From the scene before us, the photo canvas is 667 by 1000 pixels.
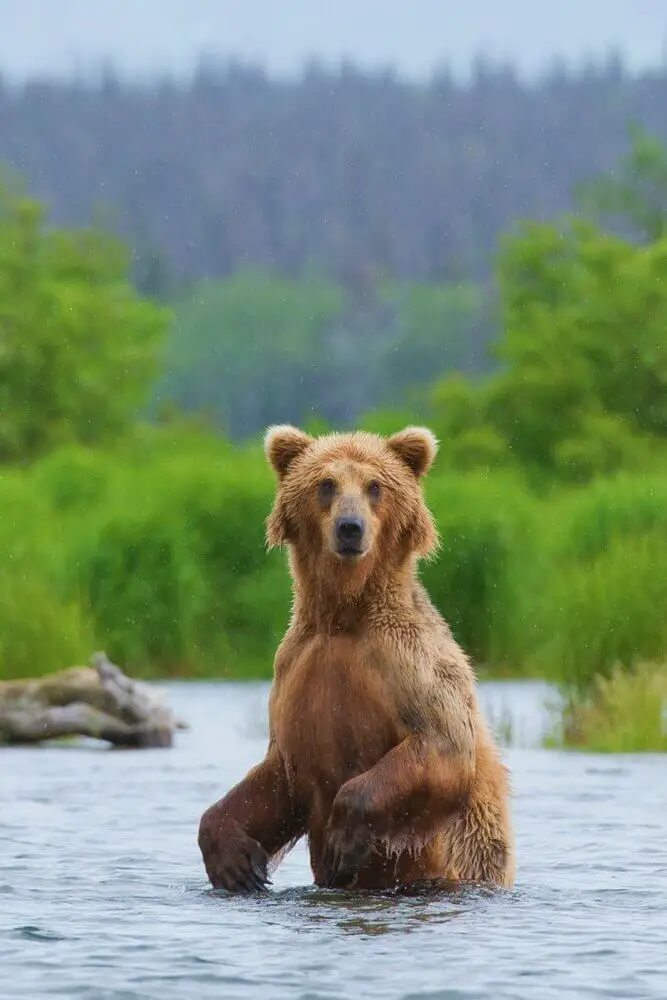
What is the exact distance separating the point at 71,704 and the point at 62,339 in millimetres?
39764

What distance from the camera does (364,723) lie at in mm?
7098

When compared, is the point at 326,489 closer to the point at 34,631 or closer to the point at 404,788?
the point at 404,788

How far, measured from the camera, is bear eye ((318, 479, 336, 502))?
24.0 feet

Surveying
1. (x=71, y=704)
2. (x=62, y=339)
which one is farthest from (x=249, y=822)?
(x=62, y=339)

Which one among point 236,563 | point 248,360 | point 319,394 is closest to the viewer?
Answer: point 236,563

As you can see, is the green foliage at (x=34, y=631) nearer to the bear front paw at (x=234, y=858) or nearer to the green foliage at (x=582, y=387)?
the bear front paw at (x=234, y=858)

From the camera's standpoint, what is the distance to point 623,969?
639 cm

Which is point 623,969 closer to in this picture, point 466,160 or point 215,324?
point 215,324

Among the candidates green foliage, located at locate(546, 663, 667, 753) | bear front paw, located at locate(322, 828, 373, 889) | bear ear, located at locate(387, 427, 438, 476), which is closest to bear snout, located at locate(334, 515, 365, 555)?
bear ear, located at locate(387, 427, 438, 476)

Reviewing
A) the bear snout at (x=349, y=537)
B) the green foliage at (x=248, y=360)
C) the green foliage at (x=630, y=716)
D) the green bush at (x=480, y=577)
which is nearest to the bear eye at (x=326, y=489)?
the bear snout at (x=349, y=537)

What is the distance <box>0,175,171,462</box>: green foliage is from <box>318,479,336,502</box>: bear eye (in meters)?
42.7

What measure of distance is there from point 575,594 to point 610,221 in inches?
4484

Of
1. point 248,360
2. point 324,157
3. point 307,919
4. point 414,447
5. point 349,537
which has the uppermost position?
point 324,157

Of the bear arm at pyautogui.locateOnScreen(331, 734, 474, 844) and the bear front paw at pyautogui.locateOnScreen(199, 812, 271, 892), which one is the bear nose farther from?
the bear front paw at pyautogui.locateOnScreen(199, 812, 271, 892)
